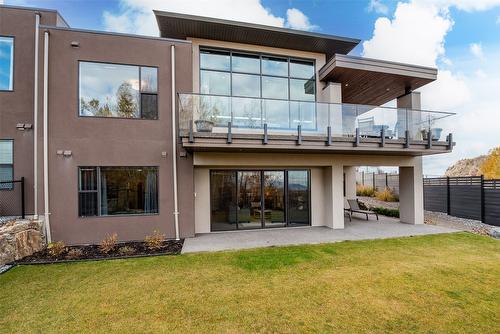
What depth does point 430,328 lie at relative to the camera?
11.0ft

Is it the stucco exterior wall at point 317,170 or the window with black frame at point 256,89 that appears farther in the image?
the stucco exterior wall at point 317,170

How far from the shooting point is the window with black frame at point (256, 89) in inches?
308

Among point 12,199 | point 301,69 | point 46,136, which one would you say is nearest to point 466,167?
point 301,69

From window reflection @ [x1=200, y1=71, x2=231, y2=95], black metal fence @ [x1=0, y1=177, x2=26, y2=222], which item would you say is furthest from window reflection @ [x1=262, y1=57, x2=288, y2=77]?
black metal fence @ [x1=0, y1=177, x2=26, y2=222]

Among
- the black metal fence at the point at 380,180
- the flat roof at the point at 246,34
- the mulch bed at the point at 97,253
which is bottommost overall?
the mulch bed at the point at 97,253

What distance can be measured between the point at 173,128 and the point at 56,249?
4.63 meters

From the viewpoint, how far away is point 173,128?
802cm

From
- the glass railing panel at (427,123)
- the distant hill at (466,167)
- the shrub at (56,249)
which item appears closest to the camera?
the shrub at (56,249)

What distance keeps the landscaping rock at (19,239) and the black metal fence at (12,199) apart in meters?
0.81

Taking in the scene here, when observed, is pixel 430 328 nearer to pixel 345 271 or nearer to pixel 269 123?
pixel 345 271

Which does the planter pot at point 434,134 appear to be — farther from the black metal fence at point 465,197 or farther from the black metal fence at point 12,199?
the black metal fence at point 12,199

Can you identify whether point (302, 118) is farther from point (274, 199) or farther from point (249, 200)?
point (249, 200)

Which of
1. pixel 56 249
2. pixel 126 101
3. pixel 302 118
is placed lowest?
pixel 56 249

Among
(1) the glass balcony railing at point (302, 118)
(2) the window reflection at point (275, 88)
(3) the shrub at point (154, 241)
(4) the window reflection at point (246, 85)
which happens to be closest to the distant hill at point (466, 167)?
(1) the glass balcony railing at point (302, 118)
